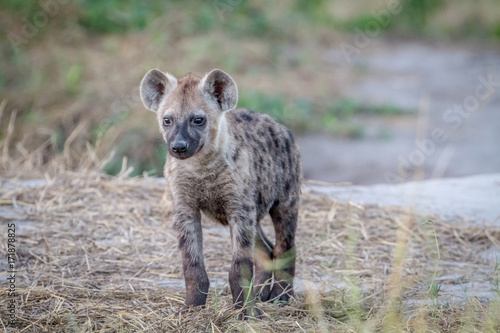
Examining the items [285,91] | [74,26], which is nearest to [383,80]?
[285,91]

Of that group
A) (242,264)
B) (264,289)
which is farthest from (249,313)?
(264,289)

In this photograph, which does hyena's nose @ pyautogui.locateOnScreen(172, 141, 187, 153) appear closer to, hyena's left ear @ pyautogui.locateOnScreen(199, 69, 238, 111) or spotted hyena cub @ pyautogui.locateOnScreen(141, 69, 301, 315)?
spotted hyena cub @ pyautogui.locateOnScreen(141, 69, 301, 315)

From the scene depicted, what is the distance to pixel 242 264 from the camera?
11.9ft

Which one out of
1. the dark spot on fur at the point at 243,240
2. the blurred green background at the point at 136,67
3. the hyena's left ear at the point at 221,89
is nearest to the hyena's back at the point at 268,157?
the hyena's left ear at the point at 221,89

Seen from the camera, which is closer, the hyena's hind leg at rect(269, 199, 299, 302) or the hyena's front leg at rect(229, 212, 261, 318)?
the hyena's front leg at rect(229, 212, 261, 318)

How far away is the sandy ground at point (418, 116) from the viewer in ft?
29.2

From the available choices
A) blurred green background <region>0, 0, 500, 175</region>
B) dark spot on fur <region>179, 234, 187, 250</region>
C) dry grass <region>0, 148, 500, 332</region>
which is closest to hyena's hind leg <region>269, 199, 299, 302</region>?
dry grass <region>0, 148, 500, 332</region>

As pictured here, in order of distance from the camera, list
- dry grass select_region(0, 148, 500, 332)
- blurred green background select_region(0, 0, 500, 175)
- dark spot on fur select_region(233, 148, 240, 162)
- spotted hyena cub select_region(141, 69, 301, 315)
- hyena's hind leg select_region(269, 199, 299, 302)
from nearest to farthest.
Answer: dry grass select_region(0, 148, 500, 332) < spotted hyena cub select_region(141, 69, 301, 315) < dark spot on fur select_region(233, 148, 240, 162) < hyena's hind leg select_region(269, 199, 299, 302) < blurred green background select_region(0, 0, 500, 175)

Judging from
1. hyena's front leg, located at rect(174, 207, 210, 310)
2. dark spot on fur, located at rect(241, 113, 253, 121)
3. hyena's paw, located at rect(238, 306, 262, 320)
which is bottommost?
hyena's paw, located at rect(238, 306, 262, 320)

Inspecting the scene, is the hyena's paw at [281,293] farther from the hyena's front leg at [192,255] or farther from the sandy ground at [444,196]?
the sandy ground at [444,196]

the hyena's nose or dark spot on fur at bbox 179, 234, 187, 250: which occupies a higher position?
the hyena's nose

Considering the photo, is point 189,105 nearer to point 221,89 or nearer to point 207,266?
point 221,89

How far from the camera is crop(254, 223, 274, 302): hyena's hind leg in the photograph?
4043 mm

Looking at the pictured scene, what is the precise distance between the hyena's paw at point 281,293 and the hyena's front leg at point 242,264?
0.69ft
